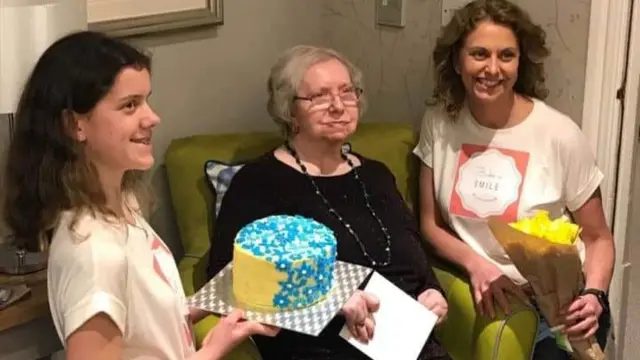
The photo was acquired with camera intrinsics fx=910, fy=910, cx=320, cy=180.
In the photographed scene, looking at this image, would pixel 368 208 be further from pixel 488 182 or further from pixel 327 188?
pixel 488 182

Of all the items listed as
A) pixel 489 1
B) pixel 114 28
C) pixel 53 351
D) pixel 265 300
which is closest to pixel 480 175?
pixel 489 1

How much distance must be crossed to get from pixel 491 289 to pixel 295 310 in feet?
1.84

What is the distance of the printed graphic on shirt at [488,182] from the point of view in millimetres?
2256

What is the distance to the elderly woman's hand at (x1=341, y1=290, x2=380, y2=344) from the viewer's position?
73.4 inches

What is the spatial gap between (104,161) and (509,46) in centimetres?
114

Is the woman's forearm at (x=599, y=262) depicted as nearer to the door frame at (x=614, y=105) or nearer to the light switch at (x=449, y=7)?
the door frame at (x=614, y=105)

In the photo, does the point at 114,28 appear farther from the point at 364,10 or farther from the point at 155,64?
the point at 364,10

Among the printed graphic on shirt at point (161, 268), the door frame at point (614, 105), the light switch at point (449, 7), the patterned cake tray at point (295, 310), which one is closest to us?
the printed graphic on shirt at point (161, 268)

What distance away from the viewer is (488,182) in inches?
90.0

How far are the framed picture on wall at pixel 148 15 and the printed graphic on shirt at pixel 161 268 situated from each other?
0.68 meters

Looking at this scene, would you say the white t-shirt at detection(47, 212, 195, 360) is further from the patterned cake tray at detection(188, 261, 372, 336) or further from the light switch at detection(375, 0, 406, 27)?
the light switch at detection(375, 0, 406, 27)

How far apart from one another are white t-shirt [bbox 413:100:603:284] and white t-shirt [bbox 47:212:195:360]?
36.7 inches

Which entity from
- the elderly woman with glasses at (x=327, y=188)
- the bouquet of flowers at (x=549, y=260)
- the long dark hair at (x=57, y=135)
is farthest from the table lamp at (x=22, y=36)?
the bouquet of flowers at (x=549, y=260)

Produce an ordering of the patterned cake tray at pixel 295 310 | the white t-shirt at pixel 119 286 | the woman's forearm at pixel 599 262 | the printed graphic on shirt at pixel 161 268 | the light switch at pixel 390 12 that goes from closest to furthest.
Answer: the white t-shirt at pixel 119 286, the printed graphic on shirt at pixel 161 268, the patterned cake tray at pixel 295 310, the woman's forearm at pixel 599 262, the light switch at pixel 390 12
